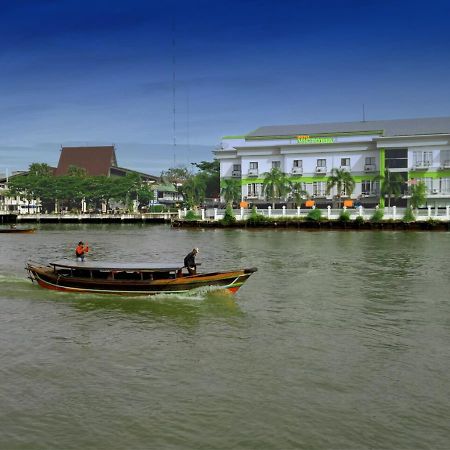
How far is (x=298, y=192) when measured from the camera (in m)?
84.2

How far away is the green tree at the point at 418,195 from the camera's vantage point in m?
74.6

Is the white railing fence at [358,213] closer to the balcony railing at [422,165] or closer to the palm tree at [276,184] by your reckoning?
the palm tree at [276,184]

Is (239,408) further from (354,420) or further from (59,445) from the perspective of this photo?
(59,445)

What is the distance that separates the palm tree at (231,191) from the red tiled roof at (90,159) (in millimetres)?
45952

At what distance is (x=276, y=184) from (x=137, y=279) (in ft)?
204

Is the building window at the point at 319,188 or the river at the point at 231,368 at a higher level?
the building window at the point at 319,188

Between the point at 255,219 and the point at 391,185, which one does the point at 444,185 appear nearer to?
the point at 391,185

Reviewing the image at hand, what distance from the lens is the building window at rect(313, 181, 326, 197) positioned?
85.1m

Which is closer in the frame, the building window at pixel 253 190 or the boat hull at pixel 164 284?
the boat hull at pixel 164 284

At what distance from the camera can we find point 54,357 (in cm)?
1557

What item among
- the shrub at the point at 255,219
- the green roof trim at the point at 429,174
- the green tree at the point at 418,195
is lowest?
the shrub at the point at 255,219

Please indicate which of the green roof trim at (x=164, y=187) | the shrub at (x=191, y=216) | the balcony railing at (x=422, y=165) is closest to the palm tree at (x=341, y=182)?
the balcony railing at (x=422, y=165)

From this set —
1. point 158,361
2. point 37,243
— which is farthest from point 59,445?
point 37,243

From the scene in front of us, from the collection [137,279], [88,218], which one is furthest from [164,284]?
[88,218]
